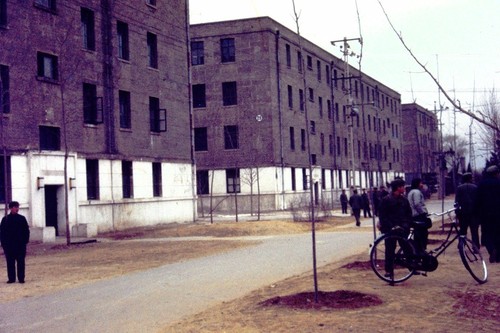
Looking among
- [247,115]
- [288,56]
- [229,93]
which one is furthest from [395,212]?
[288,56]

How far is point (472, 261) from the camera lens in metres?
11.4

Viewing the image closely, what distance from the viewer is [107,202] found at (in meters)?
33.5

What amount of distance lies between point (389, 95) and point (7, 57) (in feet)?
236

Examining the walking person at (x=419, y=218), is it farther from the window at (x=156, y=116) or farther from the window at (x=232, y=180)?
the window at (x=232, y=180)

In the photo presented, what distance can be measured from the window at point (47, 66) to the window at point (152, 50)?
28.9 feet

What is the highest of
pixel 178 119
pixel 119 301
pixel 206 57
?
pixel 206 57

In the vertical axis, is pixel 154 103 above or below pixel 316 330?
above

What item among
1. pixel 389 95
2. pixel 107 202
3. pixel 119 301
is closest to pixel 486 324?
pixel 119 301

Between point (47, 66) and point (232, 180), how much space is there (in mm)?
27092

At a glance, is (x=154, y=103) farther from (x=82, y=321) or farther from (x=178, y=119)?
(x=82, y=321)

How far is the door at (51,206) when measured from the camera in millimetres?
29989

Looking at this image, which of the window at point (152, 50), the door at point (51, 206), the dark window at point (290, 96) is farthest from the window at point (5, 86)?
the dark window at point (290, 96)

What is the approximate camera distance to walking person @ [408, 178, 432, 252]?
13055mm

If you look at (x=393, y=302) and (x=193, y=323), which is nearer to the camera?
(x=193, y=323)
